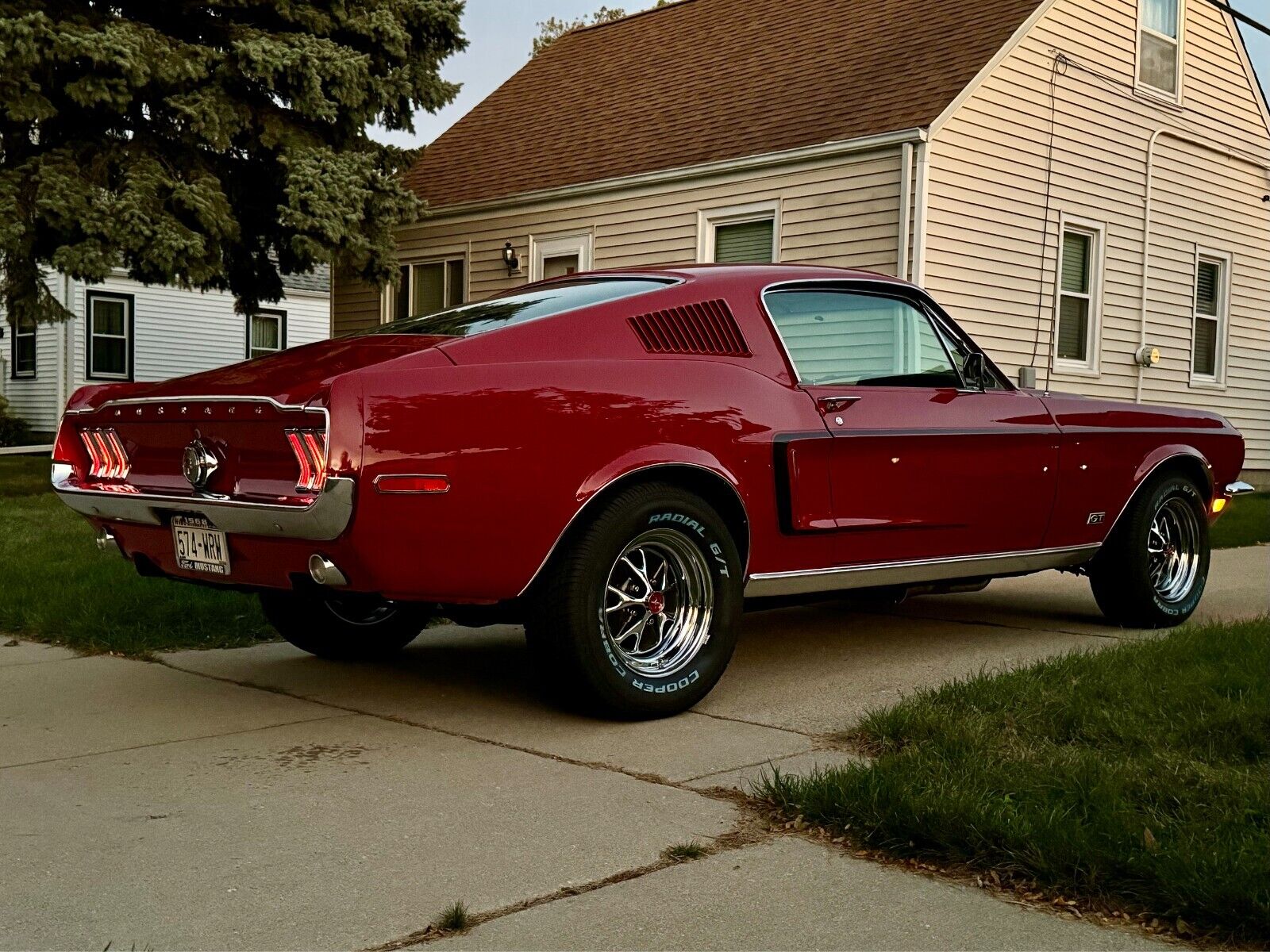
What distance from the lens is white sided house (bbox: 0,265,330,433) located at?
24844 mm

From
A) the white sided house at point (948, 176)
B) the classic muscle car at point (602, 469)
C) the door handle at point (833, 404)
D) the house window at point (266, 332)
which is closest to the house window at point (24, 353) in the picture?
the house window at point (266, 332)

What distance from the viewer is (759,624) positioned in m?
6.89

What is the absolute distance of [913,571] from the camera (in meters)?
5.52

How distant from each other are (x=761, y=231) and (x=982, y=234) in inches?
86.4

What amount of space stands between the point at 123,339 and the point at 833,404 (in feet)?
76.3

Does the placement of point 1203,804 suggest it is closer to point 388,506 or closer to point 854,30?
point 388,506

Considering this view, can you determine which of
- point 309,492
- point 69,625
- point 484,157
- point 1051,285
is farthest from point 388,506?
point 484,157

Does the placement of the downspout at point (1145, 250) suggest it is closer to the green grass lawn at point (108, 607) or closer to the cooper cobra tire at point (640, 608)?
the green grass lawn at point (108, 607)

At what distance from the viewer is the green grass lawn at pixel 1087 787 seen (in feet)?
9.80

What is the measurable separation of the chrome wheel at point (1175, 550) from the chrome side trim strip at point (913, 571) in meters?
0.55

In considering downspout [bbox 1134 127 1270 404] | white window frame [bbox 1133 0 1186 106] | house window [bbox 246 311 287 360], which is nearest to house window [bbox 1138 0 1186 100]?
white window frame [bbox 1133 0 1186 106]

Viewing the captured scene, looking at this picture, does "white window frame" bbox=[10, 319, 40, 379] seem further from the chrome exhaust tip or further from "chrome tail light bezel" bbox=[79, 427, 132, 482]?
the chrome exhaust tip

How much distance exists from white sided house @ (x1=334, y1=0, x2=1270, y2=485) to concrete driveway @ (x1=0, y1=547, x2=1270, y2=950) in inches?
316

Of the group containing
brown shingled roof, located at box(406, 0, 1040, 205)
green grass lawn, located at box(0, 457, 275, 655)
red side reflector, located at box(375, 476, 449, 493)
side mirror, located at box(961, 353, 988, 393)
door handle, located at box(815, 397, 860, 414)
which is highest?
brown shingled roof, located at box(406, 0, 1040, 205)
